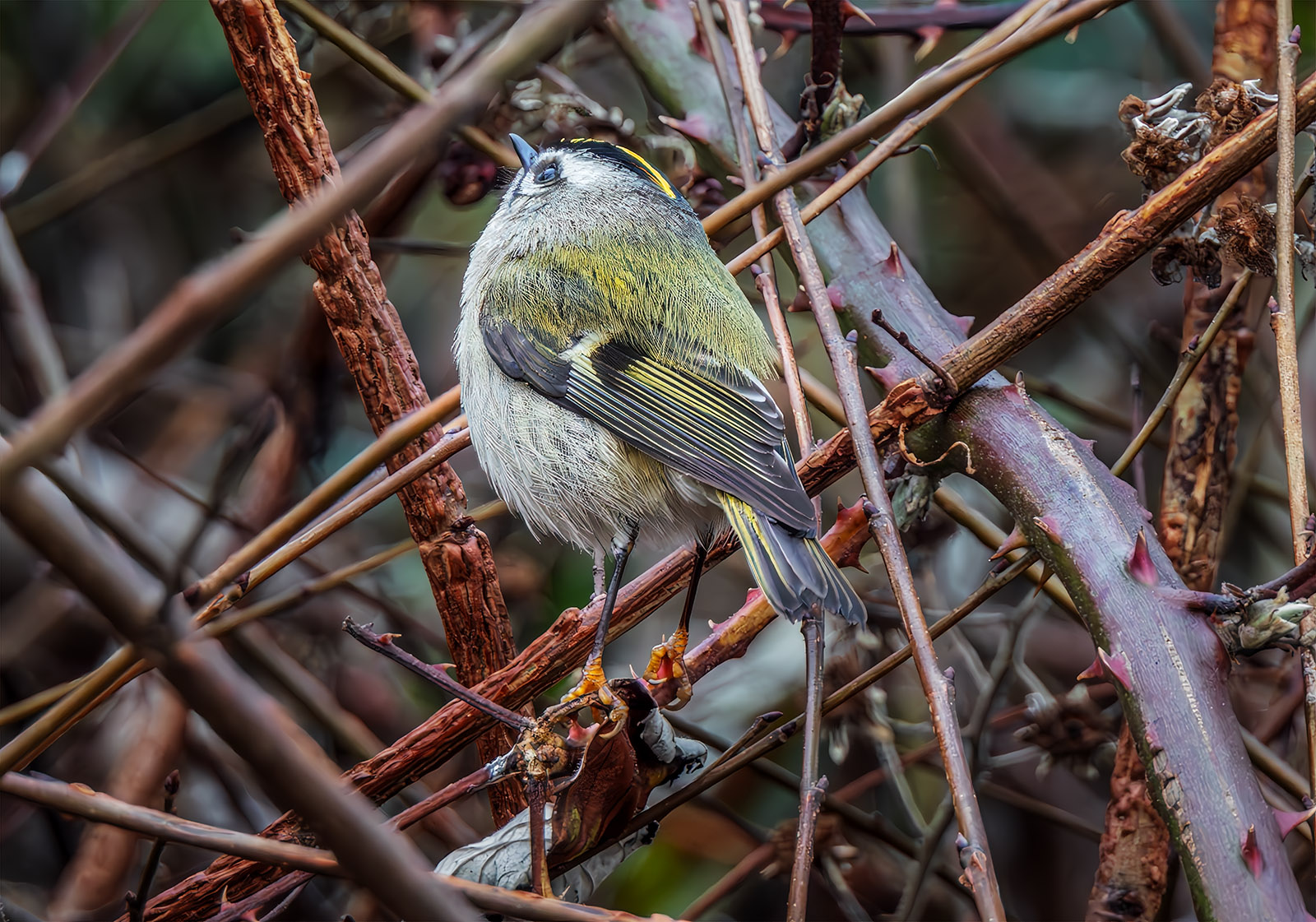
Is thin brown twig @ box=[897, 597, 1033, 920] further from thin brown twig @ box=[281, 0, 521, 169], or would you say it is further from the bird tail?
thin brown twig @ box=[281, 0, 521, 169]

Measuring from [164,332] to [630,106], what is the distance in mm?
3766

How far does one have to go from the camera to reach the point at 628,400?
2.09 m

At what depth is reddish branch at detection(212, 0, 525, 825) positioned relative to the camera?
1.89 metres

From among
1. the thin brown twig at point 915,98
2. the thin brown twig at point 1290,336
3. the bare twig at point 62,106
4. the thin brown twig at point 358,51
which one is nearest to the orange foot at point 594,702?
the thin brown twig at point 915,98

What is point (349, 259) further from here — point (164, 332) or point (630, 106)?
point (630, 106)

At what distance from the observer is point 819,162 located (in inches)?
54.4

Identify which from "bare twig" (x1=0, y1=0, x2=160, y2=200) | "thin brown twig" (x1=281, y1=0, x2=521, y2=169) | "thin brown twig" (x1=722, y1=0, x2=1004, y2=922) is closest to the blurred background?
"bare twig" (x1=0, y1=0, x2=160, y2=200)

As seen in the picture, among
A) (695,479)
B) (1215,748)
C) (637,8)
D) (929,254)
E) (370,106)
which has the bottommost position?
(1215,748)

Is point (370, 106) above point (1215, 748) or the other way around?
above

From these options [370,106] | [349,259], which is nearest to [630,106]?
[370,106]

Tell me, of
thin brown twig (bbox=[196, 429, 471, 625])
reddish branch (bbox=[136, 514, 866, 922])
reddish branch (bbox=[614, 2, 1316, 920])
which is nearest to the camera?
reddish branch (bbox=[614, 2, 1316, 920])

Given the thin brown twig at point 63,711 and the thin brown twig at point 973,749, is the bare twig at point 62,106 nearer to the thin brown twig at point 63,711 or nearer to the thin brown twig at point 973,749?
the thin brown twig at point 63,711

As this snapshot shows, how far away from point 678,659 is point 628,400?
0.50 m

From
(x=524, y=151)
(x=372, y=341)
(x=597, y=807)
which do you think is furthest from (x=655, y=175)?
(x=597, y=807)
